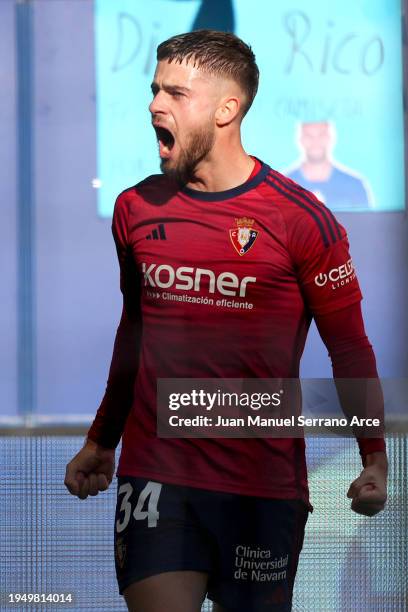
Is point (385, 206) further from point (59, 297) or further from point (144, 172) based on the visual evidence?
point (59, 297)

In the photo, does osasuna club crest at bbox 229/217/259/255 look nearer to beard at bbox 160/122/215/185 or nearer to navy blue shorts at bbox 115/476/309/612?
beard at bbox 160/122/215/185

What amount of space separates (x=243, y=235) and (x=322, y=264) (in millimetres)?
182

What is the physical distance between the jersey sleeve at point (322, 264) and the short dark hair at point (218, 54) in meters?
0.34

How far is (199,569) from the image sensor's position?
1945 mm

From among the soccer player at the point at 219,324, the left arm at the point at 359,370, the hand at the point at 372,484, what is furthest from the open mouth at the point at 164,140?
the hand at the point at 372,484

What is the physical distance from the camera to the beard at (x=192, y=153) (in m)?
2.11

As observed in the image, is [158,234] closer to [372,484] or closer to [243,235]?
[243,235]

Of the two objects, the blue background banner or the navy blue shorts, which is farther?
the blue background banner

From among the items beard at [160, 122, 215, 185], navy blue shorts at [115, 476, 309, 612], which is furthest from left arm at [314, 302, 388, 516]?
beard at [160, 122, 215, 185]

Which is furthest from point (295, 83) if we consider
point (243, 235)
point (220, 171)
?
point (243, 235)

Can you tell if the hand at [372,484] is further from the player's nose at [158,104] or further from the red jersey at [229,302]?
the player's nose at [158,104]

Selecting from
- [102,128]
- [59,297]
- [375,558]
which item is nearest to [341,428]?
[375,558]

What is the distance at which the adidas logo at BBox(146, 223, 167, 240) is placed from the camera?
2.09 metres

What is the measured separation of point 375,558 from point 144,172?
1.11m
